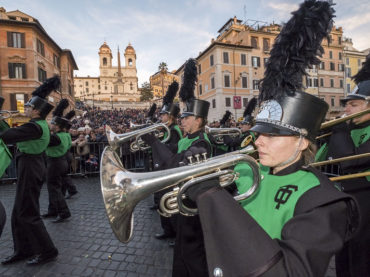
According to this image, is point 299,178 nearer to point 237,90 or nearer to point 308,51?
point 308,51

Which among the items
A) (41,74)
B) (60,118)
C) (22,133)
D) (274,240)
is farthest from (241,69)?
(274,240)

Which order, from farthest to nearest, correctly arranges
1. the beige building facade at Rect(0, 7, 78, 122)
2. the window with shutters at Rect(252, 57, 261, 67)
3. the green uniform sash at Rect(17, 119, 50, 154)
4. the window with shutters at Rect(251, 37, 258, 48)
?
1. the window with shutters at Rect(252, 57, 261, 67)
2. the window with shutters at Rect(251, 37, 258, 48)
3. the beige building facade at Rect(0, 7, 78, 122)
4. the green uniform sash at Rect(17, 119, 50, 154)

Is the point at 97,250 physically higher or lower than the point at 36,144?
lower

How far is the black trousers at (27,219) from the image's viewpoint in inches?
135

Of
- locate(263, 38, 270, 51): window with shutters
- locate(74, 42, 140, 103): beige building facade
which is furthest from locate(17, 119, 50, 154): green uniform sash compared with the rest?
locate(74, 42, 140, 103): beige building facade

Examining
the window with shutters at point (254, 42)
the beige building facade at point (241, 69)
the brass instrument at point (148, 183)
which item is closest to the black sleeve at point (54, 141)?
the brass instrument at point (148, 183)

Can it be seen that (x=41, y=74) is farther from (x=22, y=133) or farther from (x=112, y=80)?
(x=112, y=80)

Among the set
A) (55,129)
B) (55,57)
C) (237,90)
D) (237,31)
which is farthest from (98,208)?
(237,31)

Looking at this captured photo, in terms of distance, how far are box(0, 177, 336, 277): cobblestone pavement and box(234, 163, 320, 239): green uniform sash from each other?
90.9 inches

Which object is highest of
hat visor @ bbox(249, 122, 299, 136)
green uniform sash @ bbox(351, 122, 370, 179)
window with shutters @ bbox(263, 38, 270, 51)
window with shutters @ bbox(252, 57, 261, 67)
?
window with shutters @ bbox(263, 38, 270, 51)

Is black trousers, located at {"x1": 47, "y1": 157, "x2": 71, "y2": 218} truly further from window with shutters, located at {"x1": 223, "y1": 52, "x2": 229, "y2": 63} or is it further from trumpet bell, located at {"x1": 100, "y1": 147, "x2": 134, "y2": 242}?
window with shutters, located at {"x1": 223, "y1": 52, "x2": 229, "y2": 63}

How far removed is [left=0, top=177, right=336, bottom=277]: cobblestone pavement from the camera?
3.21m

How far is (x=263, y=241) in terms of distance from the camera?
3.11 feet

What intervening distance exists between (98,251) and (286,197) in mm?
3632
